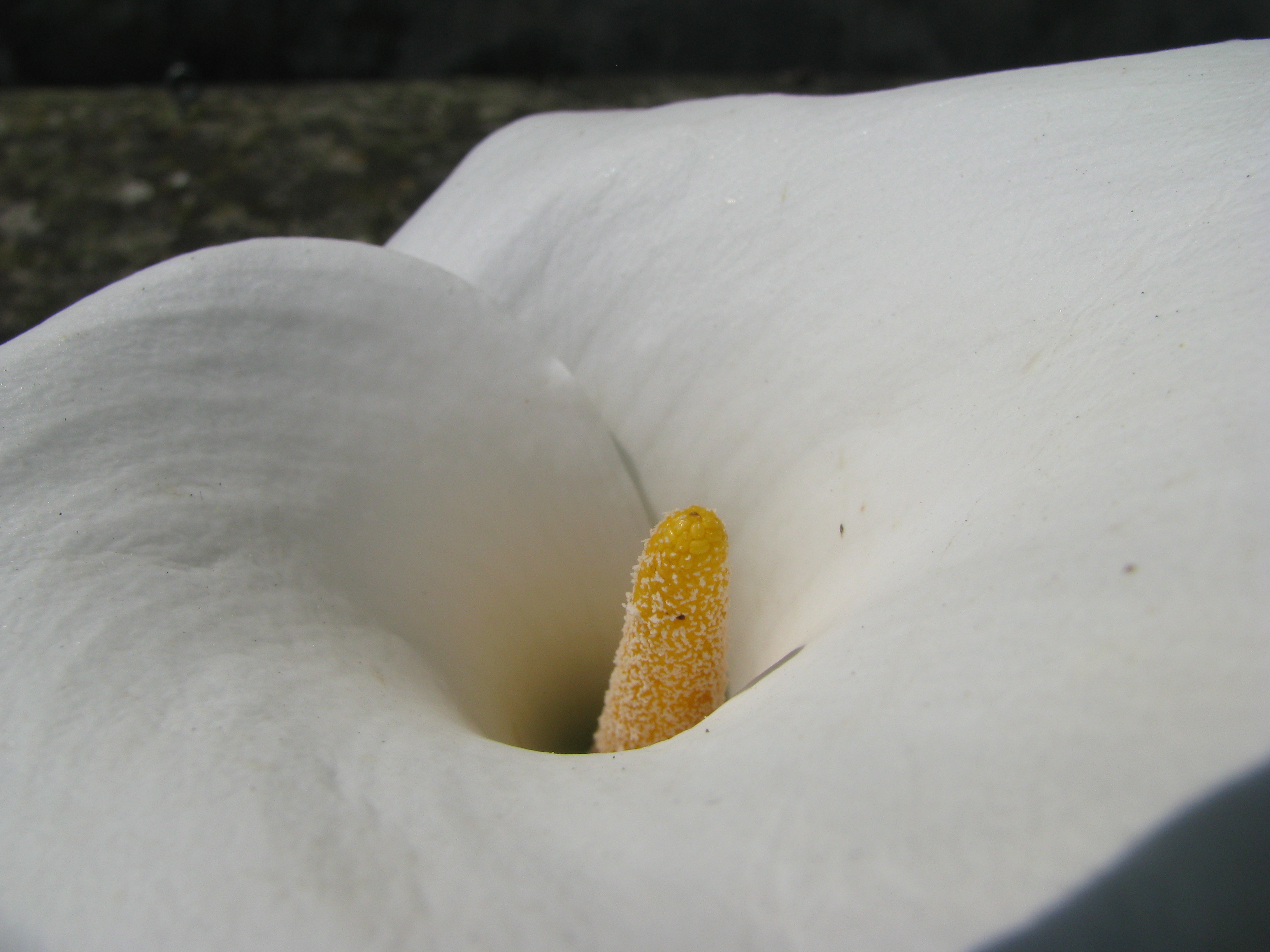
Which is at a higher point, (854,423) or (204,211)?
(854,423)

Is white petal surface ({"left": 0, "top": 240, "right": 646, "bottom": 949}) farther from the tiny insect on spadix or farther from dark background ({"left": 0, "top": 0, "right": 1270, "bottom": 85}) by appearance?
dark background ({"left": 0, "top": 0, "right": 1270, "bottom": 85})

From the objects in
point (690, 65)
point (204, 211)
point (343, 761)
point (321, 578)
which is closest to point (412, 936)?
point (343, 761)

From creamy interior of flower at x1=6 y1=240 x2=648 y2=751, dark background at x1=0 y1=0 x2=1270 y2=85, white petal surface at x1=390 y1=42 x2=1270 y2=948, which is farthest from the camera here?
dark background at x1=0 y1=0 x2=1270 y2=85

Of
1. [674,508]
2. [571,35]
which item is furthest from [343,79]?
[674,508]

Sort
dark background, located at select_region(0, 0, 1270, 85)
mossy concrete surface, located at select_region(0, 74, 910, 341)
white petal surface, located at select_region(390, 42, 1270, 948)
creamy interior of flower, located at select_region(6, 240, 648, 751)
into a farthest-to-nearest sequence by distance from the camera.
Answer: dark background, located at select_region(0, 0, 1270, 85)
mossy concrete surface, located at select_region(0, 74, 910, 341)
creamy interior of flower, located at select_region(6, 240, 648, 751)
white petal surface, located at select_region(390, 42, 1270, 948)

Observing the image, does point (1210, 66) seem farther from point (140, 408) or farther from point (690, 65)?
point (690, 65)

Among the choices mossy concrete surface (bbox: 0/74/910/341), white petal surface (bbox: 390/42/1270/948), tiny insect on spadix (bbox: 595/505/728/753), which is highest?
white petal surface (bbox: 390/42/1270/948)

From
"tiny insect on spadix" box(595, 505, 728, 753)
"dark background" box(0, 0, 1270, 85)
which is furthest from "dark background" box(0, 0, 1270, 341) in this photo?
"tiny insect on spadix" box(595, 505, 728, 753)
